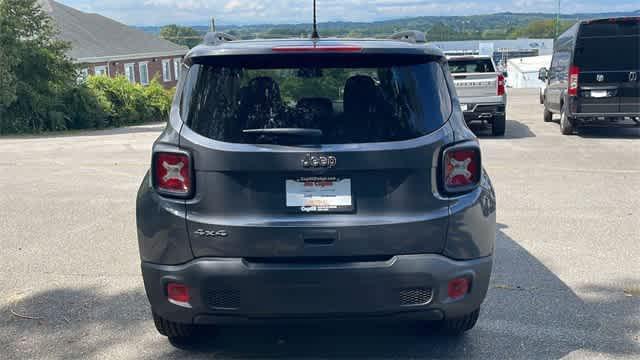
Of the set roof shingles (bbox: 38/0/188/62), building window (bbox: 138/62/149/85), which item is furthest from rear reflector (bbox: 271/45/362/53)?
building window (bbox: 138/62/149/85)

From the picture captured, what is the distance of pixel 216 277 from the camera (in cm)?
380

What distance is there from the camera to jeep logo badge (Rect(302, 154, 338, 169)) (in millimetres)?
3777

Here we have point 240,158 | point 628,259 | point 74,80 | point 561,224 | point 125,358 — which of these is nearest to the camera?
point 240,158

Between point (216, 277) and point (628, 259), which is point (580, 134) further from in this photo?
point (216, 277)

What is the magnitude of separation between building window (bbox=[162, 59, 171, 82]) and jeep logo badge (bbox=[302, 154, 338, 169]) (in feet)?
171

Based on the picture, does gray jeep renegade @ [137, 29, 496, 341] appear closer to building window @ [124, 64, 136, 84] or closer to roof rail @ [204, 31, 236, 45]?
roof rail @ [204, 31, 236, 45]

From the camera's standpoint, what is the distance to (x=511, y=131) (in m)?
18.0

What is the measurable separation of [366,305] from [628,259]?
12.3ft

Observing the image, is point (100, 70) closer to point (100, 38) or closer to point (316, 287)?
point (100, 38)

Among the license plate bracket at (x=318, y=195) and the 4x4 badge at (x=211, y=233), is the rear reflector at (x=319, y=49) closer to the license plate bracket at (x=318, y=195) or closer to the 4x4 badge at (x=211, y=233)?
the license plate bracket at (x=318, y=195)

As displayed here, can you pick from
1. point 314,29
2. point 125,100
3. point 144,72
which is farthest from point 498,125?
point 144,72

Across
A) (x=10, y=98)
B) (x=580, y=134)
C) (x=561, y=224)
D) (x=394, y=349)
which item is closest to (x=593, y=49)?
(x=580, y=134)

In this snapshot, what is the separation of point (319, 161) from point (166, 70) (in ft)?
174

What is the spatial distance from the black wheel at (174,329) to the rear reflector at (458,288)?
1571mm
